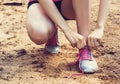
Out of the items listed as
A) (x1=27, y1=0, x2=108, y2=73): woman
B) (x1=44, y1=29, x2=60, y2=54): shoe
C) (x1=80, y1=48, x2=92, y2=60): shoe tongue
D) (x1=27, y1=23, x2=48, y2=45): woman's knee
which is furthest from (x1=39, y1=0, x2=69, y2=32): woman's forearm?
(x1=44, y1=29, x2=60, y2=54): shoe

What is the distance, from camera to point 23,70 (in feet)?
7.90

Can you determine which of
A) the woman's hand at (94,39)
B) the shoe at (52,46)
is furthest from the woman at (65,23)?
the shoe at (52,46)

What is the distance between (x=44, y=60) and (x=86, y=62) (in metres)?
0.36

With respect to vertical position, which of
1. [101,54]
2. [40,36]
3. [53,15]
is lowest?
[101,54]

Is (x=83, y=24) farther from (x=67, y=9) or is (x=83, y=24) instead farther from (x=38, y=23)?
(x=38, y=23)

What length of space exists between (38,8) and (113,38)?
33.8 inches

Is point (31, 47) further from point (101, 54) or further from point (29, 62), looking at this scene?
point (101, 54)

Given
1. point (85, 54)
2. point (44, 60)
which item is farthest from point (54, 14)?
point (44, 60)

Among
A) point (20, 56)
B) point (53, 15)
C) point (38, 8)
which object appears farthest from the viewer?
point (20, 56)

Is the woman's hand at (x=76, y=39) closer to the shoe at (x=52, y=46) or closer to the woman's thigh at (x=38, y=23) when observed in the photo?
the woman's thigh at (x=38, y=23)

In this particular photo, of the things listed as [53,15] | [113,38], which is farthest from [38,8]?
[113,38]

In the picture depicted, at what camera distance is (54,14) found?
2244mm

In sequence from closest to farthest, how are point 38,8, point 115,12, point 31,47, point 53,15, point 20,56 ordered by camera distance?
point 53,15
point 38,8
point 20,56
point 31,47
point 115,12

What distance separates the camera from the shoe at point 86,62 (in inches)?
91.5
